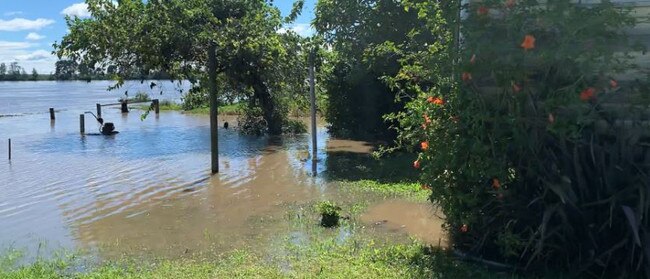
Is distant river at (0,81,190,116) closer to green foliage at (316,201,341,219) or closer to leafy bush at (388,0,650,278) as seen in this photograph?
green foliage at (316,201,341,219)

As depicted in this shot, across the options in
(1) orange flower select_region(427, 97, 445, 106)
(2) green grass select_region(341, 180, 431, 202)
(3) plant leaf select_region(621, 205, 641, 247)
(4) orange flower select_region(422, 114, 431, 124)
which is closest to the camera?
(3) plant leaf select_region(621, 205, 641, 247)

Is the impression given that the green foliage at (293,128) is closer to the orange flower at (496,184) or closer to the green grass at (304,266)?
the green grass at (304,266)

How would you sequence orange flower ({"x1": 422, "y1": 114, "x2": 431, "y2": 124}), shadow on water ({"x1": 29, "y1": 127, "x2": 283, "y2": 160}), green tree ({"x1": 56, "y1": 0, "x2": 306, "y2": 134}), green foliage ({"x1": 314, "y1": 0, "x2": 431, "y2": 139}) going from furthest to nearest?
shadow on water ({"x1": 29, "y1": 127, "x2": 283, "y2": 160}) → green foliage ({"x1": 314, "y1": 0, "x2": 431, "y2": 139}) → green tree ({"x1": 56, "y1": 0, "x2": 306, "y2": 134}) → orange flower ({"x1": 422, "y1": 114, "x2": 431, "y2": 124})

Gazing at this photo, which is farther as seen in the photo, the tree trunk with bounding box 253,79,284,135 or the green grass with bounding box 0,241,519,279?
the tree trunk with bounding box 253,79,284,135

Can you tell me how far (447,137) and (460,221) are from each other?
2.78ft

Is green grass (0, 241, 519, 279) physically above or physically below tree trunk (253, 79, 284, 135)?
below

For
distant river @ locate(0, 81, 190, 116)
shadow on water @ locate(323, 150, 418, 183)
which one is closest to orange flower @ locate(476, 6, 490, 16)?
shadow on water @ locate(323, 150, 418, 183)

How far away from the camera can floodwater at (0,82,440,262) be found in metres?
7.29

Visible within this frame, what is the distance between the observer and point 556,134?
469 cm

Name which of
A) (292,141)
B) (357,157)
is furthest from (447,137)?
(292,141)

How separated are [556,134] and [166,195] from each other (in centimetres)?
741

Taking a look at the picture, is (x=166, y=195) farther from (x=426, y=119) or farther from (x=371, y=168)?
(x=426, y=119)

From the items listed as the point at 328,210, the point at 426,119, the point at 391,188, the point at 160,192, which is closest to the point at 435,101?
the point at 426,119

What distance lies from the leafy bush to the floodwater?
5.57 feet
